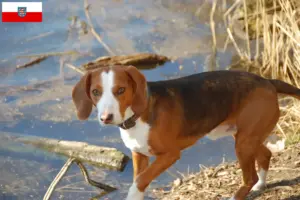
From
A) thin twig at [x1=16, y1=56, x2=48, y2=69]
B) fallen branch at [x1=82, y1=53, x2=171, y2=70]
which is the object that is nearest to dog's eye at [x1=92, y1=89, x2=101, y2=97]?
fallen branch at [x1=82, y1=53, x2=171, y2=70]

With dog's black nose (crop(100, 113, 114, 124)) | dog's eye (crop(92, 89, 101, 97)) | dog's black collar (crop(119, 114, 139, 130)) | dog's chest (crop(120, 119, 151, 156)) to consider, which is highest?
dog's eye (crop(92, 89, 101, 97))

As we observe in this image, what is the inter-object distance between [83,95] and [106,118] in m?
0.38

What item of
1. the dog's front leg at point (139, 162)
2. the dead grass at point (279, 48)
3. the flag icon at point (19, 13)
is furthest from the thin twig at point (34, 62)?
the dog's front leg at point (139, 162)

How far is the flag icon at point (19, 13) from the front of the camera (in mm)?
10680

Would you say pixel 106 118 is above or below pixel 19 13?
above

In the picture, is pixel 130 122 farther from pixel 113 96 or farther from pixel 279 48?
pixel 279 48

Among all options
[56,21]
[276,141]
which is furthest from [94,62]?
[276,141]

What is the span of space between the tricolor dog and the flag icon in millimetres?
6133

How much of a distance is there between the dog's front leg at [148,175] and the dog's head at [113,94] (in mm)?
393

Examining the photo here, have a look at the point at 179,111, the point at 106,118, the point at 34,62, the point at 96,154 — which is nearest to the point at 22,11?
the point at 34,62

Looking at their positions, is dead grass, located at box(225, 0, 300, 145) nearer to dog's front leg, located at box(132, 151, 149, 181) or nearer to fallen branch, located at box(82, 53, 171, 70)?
fallen branch, located at box(82, 53, 171, 70)

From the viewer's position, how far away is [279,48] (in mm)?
8320

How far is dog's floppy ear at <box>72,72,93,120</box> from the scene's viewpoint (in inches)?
178

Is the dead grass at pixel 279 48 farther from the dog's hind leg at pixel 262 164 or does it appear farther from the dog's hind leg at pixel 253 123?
the dog's hind leg at pixel 253 123
